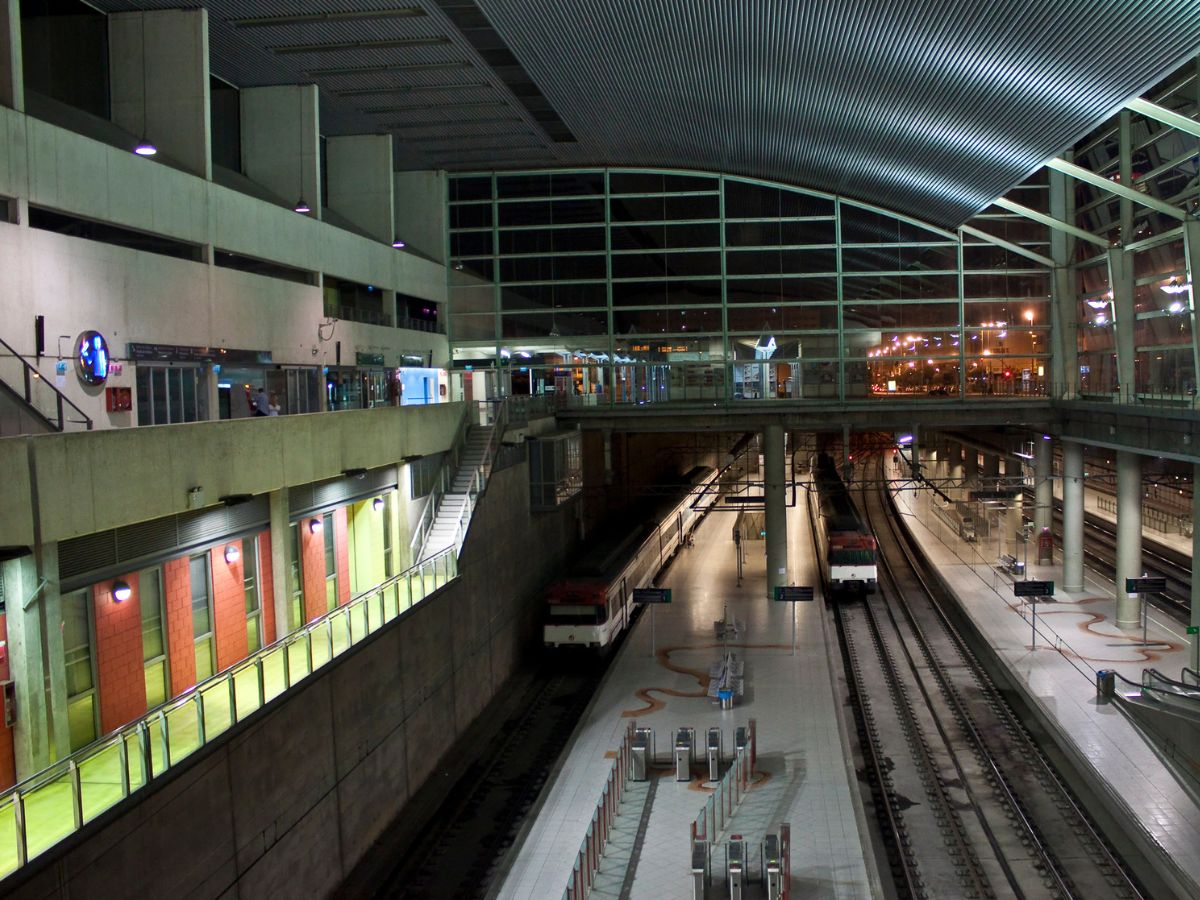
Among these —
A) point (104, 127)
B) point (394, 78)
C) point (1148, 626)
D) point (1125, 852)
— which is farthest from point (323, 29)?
point (1148, 626)

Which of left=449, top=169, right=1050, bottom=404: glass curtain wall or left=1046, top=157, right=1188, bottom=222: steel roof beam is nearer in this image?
left=1046, top=157, right=1188, bottom=222: steel roof beam

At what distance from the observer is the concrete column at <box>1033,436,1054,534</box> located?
33250 mm

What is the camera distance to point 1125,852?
14.1 meters

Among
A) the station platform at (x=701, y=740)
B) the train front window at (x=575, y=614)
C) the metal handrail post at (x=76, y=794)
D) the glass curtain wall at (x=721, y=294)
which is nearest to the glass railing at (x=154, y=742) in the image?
the metal handrail post at (x=76, y=794)

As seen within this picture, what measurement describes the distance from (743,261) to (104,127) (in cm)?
1990

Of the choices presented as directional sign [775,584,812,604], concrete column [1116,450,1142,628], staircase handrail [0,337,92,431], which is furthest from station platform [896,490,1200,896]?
staircase handrail [0,337,92,431]

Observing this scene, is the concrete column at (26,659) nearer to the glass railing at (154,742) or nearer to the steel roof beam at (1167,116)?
the glass railing at (154,742)

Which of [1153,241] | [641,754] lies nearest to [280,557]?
[641,754]

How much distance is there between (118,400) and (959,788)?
13295 millimetres

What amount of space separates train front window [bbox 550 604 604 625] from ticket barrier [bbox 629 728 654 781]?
6.36 metres

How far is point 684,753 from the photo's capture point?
16.5m

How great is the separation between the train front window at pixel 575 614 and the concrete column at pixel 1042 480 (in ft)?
50.5

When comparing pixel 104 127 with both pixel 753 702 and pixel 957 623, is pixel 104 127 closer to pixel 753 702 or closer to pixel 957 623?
pixel 753 702

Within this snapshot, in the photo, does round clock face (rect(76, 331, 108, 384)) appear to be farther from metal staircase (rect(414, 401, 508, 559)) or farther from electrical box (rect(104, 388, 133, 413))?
metal staircase (rect(414, 401, 508, 559))
